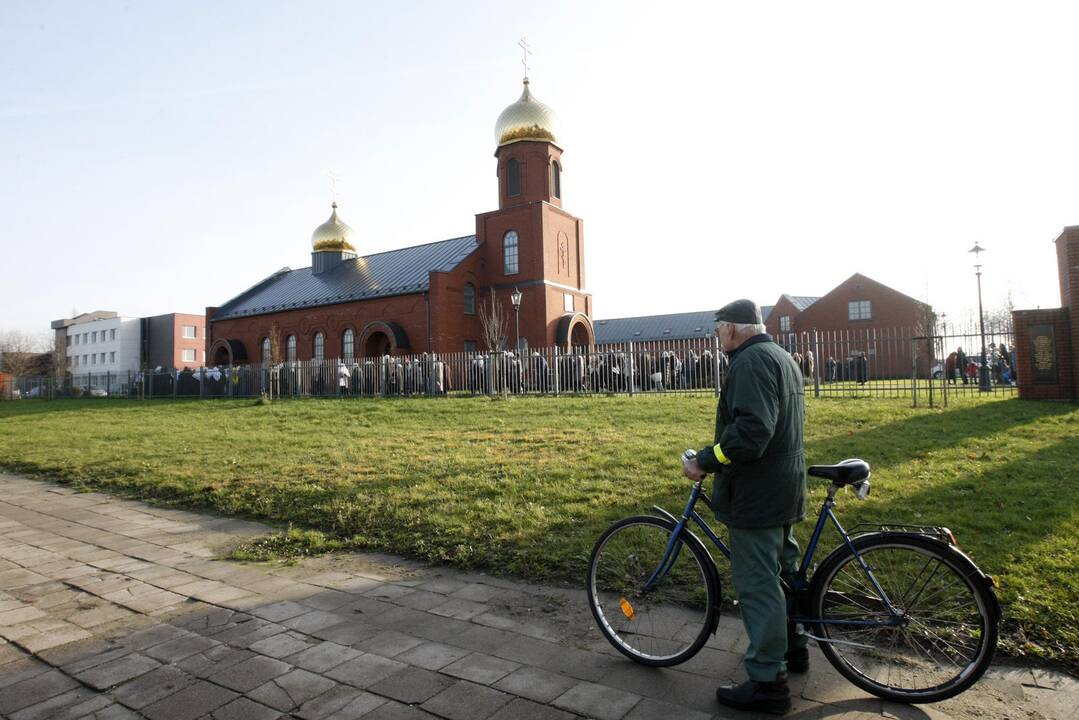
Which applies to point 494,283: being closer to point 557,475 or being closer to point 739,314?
point 557,475

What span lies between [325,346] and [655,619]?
39170 millimetres

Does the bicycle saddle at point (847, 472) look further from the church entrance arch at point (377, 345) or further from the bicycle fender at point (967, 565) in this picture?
the church entrance arch at point (377, 345)

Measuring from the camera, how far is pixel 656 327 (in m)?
77.4

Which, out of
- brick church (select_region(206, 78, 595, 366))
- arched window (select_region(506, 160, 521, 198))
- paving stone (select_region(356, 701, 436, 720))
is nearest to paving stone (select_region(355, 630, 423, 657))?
paving stone (select_region(356, 701, 436, 720))

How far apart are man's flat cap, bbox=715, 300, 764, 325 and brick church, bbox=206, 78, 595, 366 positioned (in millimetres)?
31406

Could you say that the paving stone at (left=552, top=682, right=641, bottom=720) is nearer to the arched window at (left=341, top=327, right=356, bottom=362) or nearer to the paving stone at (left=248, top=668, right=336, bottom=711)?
the paving stone at (left=248, top=668, right=336, bottom=711)

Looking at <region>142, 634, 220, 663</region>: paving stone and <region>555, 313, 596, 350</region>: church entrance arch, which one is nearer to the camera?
<region>142, 634, 220, 663</region>: paving stone

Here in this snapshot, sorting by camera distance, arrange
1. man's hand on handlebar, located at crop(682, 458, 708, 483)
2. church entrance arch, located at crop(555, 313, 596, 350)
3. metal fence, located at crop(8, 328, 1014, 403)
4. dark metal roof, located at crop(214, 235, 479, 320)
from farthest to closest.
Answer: dark metal roof, located at crop(214, 235, 479, 320), church entrance arch, located at crop(555, 313, 596, 350), metal fence, located at crop(8, 328, 1014, 403), man's hand on handlebar, located at crop(682, 458, 708, 483)

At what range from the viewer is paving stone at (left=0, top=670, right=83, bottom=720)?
320cm

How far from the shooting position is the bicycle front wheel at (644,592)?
147 inches

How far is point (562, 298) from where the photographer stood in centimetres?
3741

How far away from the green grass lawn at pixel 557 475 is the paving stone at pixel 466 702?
5.83 ft

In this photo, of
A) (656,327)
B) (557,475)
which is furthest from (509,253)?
(656,327)

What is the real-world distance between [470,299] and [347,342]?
8272 millimetres
